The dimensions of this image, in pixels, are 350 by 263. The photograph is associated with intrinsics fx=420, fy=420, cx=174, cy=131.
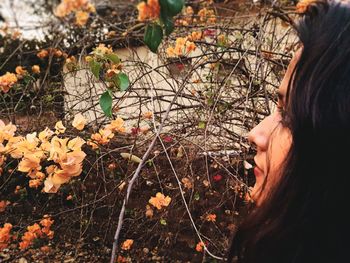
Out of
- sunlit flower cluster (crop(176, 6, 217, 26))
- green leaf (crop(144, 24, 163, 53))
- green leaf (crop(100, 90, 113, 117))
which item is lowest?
sunlit flower cluster (crop(176, 6, 217, 26))

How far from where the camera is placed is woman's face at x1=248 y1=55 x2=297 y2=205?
984 mm

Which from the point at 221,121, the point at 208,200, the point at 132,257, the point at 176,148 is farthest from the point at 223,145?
the point at 132,257

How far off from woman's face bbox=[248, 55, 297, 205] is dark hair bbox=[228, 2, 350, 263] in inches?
1.1

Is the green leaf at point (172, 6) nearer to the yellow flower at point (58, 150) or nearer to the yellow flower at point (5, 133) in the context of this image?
the yellow flower at point (58, 150)

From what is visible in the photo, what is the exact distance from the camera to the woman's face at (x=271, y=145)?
0.98m

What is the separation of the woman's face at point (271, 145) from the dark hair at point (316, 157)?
0.03 m

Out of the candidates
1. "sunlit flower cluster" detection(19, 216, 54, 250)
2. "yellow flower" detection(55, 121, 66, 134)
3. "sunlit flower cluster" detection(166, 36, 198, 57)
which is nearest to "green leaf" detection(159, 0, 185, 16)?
"yellow flower" detection(55, 121, 66, 134)

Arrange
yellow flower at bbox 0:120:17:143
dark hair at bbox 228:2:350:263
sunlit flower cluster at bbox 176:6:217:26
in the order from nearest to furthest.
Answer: dark hair at bbox 228:2:350:263
yellow flower at bbox 0:120:17:143
sunlit flower cluster at bbox 176:6:217:26

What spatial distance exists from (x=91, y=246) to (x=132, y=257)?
394 millimetres

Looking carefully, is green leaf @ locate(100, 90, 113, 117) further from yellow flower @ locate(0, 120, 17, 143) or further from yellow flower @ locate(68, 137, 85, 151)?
yellow flower @ locate(0, 120, 17, 143)

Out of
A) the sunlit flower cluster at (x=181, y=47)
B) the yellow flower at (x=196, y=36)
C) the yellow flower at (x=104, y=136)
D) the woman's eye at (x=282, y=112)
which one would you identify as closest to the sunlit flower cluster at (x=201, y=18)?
the yellow flower at (x=196, y=36)

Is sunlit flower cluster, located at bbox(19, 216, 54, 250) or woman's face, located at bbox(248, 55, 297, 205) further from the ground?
woman's face, located at bbox(248, 55, 297, 205)

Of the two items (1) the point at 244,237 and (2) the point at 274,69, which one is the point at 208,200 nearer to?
(2) the point at 274,69

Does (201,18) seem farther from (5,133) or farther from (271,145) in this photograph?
(271,145)
